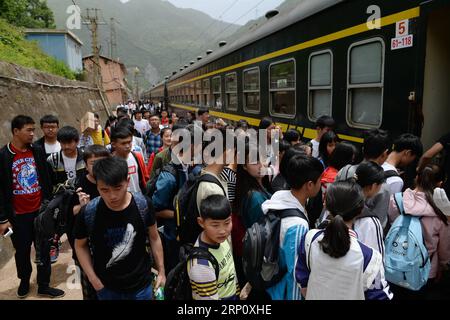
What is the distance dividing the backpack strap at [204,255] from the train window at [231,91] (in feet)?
19.5

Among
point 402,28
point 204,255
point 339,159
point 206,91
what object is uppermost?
point 402,28

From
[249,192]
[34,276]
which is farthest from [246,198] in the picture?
[34,276]

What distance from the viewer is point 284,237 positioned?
1949 millimetres

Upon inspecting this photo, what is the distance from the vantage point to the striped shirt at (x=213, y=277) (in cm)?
188

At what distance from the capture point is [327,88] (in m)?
4.21

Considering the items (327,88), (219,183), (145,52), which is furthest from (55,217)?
(145,52)

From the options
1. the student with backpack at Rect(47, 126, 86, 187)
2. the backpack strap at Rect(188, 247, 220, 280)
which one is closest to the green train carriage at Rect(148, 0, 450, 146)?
the backpack strap at Rect(188, 247, 220, 280)

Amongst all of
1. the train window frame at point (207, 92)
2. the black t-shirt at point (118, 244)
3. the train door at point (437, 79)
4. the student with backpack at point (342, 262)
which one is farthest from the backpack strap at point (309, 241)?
the train window frame at point (207, 92)

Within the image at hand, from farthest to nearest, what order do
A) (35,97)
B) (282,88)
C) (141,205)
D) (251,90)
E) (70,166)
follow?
(35,97) < (251,90) < (282,88) < (70,166) < (141,205)

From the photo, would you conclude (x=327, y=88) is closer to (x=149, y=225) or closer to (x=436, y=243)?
(x=436, y=243)

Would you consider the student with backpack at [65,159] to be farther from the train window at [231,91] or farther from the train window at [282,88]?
the train window at [231,91]

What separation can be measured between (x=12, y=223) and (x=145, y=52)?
133m

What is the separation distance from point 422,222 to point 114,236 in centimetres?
209

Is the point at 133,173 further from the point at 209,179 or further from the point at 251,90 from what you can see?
the point at 251,90
